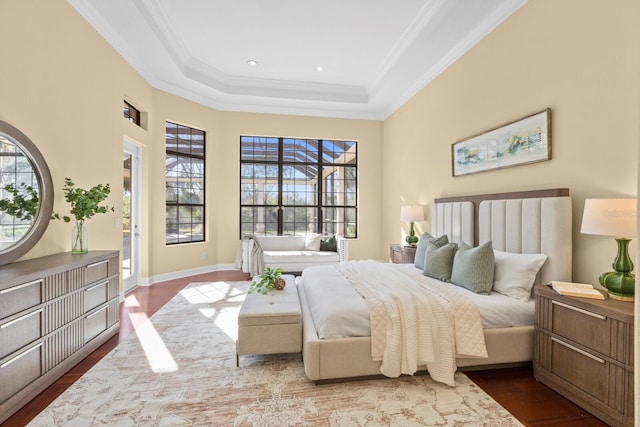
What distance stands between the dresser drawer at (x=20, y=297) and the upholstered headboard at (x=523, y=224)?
3.85m

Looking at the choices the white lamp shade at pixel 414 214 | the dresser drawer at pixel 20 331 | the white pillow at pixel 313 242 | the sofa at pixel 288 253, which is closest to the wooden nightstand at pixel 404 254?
the white lamp shade at pixel 414 214

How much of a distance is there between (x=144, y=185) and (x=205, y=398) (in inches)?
154

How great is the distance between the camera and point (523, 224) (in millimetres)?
2750

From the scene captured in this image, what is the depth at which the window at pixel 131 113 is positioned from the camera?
14.5 ft

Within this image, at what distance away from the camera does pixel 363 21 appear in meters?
3.71

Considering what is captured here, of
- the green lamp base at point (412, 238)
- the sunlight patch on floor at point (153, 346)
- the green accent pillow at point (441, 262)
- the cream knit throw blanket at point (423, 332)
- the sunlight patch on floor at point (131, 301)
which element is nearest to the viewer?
the cream knit throw blanket at point (423, 332)

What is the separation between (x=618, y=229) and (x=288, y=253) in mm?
4386

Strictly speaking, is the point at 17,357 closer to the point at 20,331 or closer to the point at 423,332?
the point at 20,331

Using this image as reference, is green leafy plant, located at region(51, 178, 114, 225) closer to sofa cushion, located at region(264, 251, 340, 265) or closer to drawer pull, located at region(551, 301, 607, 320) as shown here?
sofa cushion, located at region(264, 251, 340, 265)

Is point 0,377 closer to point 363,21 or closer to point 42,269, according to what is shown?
point 42,269

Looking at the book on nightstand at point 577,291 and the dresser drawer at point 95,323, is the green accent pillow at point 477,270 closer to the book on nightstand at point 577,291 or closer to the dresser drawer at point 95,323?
the book on nightstand at point 577,291

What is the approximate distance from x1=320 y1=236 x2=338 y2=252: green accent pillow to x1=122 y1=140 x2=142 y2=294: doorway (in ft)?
10.3

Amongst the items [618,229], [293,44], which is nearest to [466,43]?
[293,44]

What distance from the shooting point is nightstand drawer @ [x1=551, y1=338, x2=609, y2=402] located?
1.76 meters
